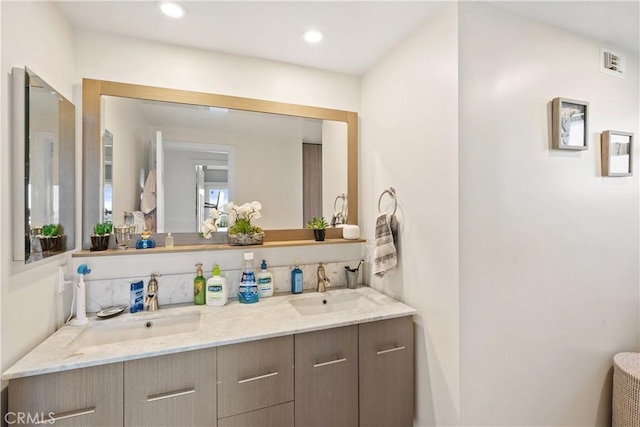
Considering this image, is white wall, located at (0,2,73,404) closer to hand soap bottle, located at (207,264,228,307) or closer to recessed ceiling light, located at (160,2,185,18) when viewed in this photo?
recessed ceiling light, located at (160,2,185,18)

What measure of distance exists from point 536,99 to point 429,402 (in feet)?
5.57

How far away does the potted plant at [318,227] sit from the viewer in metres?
2.06

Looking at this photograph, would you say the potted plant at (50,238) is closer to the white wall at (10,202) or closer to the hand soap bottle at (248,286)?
the white wall at (10,202)

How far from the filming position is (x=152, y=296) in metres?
1.63

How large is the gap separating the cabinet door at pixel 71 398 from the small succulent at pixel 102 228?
741 millimetres

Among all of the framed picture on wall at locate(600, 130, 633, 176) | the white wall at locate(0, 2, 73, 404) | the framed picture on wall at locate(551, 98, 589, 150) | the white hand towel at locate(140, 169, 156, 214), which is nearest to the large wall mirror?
the white hand towel at locate(140, 169, 156, 214)

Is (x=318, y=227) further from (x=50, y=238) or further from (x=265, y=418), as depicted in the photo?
(x=50, y=238)

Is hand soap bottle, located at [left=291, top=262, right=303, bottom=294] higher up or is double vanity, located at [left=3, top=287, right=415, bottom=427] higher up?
hand soap bottle, located at [left=291, top=262, right=303, bottom=294]

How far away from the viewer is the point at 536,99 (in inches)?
60.0

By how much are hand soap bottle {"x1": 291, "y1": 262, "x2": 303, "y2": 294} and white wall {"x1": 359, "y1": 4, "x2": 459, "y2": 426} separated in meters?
0.57

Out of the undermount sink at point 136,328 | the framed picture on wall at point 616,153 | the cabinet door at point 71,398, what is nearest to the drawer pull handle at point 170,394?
the cabinet door at point 71,398

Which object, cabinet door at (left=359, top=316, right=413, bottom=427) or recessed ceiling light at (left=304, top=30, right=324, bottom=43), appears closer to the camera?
cabinet door at (left=359, top=316, right=413, bottom=427)

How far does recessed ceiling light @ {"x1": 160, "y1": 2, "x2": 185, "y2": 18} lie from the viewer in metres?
1.43

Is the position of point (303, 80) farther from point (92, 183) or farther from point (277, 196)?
point (92, 183)
